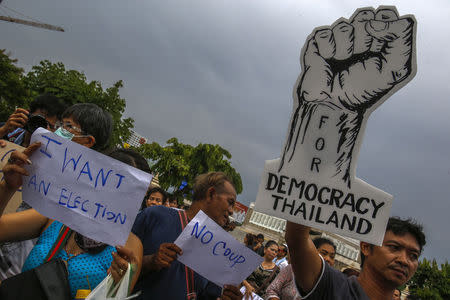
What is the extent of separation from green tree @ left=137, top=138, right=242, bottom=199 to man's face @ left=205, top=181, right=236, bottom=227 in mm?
21645

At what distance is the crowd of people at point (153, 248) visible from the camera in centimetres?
163

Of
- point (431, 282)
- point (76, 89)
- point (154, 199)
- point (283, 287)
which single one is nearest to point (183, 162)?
point (76, 89)

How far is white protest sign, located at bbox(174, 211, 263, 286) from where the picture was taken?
2201 millimetres

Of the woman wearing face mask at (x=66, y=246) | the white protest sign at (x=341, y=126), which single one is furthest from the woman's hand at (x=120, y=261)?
the white protest sign at (x=341, y=126)

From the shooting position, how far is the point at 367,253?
7.33 ft

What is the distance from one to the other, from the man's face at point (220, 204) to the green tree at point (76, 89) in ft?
47.7

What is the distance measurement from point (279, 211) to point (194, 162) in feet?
86.0

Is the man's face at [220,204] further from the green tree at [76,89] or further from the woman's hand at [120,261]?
the green tree at [76,89]

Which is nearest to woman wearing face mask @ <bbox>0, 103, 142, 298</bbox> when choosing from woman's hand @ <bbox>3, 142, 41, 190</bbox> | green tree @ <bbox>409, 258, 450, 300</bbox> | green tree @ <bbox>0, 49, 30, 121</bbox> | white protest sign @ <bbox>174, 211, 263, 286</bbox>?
woman's hand @ <bbox>3, 142, 41, 190</bbox>

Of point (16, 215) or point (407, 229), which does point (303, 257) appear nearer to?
point (407, 229)

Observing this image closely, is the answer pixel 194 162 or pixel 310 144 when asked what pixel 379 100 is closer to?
pixel 310 144

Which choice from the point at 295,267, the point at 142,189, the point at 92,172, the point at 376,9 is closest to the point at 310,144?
the point at 295,267

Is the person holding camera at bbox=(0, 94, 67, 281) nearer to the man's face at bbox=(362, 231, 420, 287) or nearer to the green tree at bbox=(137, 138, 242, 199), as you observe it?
the man's face at bbox=(362, 231, 420, 287)

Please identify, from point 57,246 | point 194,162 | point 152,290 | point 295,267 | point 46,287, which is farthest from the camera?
point 194,162
